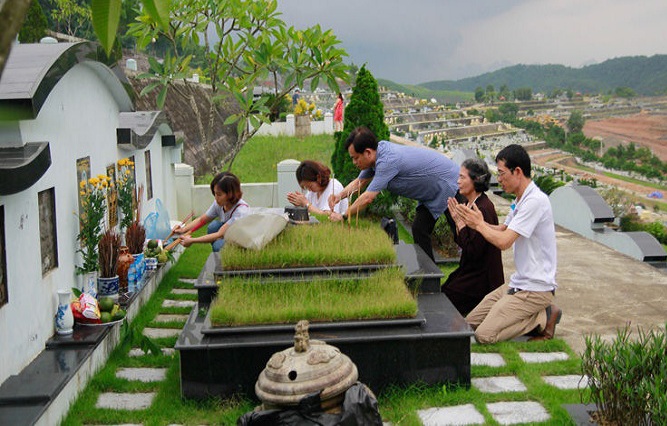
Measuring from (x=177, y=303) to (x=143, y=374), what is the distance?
7.02ft

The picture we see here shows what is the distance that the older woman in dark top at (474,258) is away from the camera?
248 inches

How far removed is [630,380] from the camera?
12.8 feet

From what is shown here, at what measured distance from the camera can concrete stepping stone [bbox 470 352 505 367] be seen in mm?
5520

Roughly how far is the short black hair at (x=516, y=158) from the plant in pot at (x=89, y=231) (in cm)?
349

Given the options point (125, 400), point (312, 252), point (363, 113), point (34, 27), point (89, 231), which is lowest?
point (125, 400)

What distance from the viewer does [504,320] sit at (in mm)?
5809

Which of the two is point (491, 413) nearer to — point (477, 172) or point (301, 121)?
point (477, 172)

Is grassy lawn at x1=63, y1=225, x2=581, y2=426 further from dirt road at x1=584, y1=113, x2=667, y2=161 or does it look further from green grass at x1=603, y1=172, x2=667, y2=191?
dirt road at x1=584, y1=113, x2=667, y2=161

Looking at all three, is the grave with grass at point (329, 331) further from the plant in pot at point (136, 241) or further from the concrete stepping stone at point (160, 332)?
the plant in pot at point (136, 241)

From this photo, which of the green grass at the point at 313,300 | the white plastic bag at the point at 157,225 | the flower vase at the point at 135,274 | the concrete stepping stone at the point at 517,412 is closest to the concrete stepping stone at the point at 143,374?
the green grass at the point at 313,300

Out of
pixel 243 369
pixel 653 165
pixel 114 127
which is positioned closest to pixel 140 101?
pixel 114 127

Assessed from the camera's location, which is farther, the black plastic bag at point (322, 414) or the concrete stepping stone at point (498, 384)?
the concrete stepping stone at point (498, 384)

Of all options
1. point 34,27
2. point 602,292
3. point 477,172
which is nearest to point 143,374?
point 477,172

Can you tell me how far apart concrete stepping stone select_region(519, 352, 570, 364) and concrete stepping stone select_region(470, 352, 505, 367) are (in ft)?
0.63
